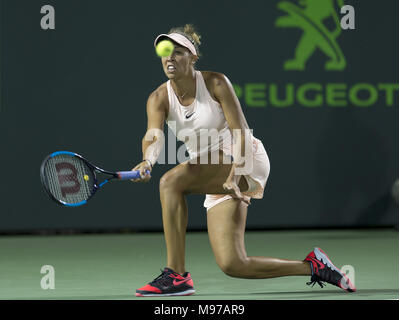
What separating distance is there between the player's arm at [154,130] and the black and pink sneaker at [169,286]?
52cm

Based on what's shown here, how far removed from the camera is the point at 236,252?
157 inches

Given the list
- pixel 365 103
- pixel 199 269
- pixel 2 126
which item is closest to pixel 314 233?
pixel 365 103

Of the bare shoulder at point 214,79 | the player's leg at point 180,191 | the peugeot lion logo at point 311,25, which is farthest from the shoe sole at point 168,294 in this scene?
the peugeot lion logo at point 311,25

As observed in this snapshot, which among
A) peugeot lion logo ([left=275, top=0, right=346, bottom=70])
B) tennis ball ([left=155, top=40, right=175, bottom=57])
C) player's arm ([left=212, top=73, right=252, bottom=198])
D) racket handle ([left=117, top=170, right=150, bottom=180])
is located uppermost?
peugeot lion logo ([left=275, top=0, right=346, bottom=70])

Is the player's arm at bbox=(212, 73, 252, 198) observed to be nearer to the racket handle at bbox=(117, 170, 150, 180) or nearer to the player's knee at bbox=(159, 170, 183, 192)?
the player's knee at bbox=(159, 170, 183, 192)

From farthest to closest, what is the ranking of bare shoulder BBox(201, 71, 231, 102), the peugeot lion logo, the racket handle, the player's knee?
1. the peugeot lion logo
2. bare shoulder BBox(201, 71, 231, 102)
3. the player's knee
4. the racket handle

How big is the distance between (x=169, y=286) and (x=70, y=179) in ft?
2.21

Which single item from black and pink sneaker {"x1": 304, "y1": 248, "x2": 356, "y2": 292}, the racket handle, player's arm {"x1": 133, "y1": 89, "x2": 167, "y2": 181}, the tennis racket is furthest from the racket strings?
black and pink sneaker {"x1": 304, "y1": 248, "x2": 356, "y2": 292}

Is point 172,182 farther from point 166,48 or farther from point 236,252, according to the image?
point 166,48

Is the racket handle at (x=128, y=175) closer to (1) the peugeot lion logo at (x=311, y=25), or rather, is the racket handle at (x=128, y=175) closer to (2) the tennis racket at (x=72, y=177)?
(2) the tennis racket at (x=72, y=177)

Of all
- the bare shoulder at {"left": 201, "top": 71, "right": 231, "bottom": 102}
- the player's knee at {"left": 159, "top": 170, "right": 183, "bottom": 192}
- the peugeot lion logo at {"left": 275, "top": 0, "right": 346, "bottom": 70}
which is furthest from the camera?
the peugeot lion logo at {"left": 275, "top": 0, "right": 346, "bottom": 70}

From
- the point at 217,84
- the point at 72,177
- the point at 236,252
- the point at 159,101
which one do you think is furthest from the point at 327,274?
the point at 72,177

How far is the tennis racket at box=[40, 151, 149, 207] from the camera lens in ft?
12.3

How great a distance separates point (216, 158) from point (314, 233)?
3.38 meters
